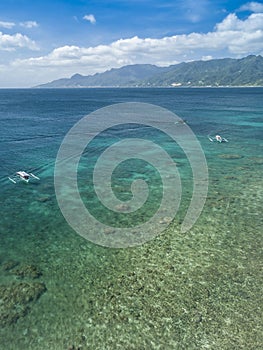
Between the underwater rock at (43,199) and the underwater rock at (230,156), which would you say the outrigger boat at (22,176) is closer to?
the underwater rock at (43,199)

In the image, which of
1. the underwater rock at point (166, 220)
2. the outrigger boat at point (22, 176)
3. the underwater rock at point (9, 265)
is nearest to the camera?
the underwater rock at point (9, 265)

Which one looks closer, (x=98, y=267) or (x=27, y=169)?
(x=98, y=267)

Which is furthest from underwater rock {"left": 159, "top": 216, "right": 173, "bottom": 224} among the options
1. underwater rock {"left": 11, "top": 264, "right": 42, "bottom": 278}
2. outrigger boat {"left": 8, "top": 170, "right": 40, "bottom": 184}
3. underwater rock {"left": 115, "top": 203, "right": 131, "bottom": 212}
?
outrigger boat {"left": 8, "top": 170, "right": 40, "bottom": 184}

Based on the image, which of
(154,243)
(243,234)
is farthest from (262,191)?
(154,243)

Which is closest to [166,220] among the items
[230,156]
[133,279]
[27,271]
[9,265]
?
[133,279]

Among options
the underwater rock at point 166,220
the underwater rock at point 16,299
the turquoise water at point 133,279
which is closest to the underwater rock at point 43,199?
the turquoise water at point 133,279

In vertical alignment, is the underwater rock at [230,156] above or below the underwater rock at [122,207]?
below

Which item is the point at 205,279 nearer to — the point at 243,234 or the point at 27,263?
the point at 243,234

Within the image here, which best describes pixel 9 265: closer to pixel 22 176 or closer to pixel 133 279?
pixel 133 279
